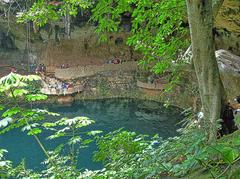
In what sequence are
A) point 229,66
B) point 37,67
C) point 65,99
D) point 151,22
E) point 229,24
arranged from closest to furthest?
point 229,66, point 151,22, point 229,24, point 65,99, point 37,67

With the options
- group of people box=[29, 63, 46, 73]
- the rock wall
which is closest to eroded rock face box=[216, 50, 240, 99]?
the rock wall

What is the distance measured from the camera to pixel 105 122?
40.3 feet

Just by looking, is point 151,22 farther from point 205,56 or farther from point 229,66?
point 205,56

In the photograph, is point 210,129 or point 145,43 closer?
point 210,129

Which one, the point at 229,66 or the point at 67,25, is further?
the point at 67,25

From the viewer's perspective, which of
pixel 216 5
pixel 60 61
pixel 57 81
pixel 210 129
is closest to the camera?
pixel 210 129

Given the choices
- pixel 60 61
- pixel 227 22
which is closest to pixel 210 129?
pixel 227 22

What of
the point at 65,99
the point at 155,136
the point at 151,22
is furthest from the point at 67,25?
the point at 155,136

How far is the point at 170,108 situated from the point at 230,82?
8254 millimetres

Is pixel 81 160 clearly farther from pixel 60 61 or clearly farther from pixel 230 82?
pixel 60 61

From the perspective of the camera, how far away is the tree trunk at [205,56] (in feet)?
7.72

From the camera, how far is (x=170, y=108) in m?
12.9

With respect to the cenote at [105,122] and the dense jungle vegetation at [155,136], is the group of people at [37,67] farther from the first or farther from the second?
the dense jungle vegetation at [155,136]

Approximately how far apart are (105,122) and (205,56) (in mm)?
9952
